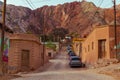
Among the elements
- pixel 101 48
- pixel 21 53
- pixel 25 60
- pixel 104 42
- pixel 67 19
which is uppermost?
pixel 67 19

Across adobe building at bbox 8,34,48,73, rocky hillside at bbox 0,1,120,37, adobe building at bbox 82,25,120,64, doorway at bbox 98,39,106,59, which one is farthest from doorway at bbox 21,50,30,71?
rocky hillside at bbox 0,1,120,37

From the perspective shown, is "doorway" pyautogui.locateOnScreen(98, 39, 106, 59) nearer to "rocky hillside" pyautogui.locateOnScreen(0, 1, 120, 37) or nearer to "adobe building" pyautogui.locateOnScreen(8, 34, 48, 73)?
"adobe building" pyautogui.locateOnScreen(8, 34, 48, 73)

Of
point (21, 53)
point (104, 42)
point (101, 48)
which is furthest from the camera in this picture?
point (101, 48)

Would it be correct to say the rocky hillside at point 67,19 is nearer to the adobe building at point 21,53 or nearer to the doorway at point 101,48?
the doorway at point 101,48

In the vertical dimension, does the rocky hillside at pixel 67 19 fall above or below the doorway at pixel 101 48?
above

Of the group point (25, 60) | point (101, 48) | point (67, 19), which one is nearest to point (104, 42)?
point (101, 48)

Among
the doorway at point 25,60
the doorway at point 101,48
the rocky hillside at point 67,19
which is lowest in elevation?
the doorway at point 25,60

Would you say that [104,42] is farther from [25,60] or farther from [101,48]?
[25,60]

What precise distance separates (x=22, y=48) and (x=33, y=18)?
151m

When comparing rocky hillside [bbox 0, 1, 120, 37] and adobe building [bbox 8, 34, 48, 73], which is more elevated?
rocky hillside [bbox 0, 1, 120, 37]

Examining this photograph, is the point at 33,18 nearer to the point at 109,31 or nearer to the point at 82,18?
the point at 82,18

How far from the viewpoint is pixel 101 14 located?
159m

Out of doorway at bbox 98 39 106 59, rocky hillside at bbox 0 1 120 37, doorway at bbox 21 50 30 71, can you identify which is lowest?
doorway at bbox 21 50 30 71

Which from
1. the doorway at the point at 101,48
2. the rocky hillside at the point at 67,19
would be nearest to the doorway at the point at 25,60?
the doorway at the point at 101,48
